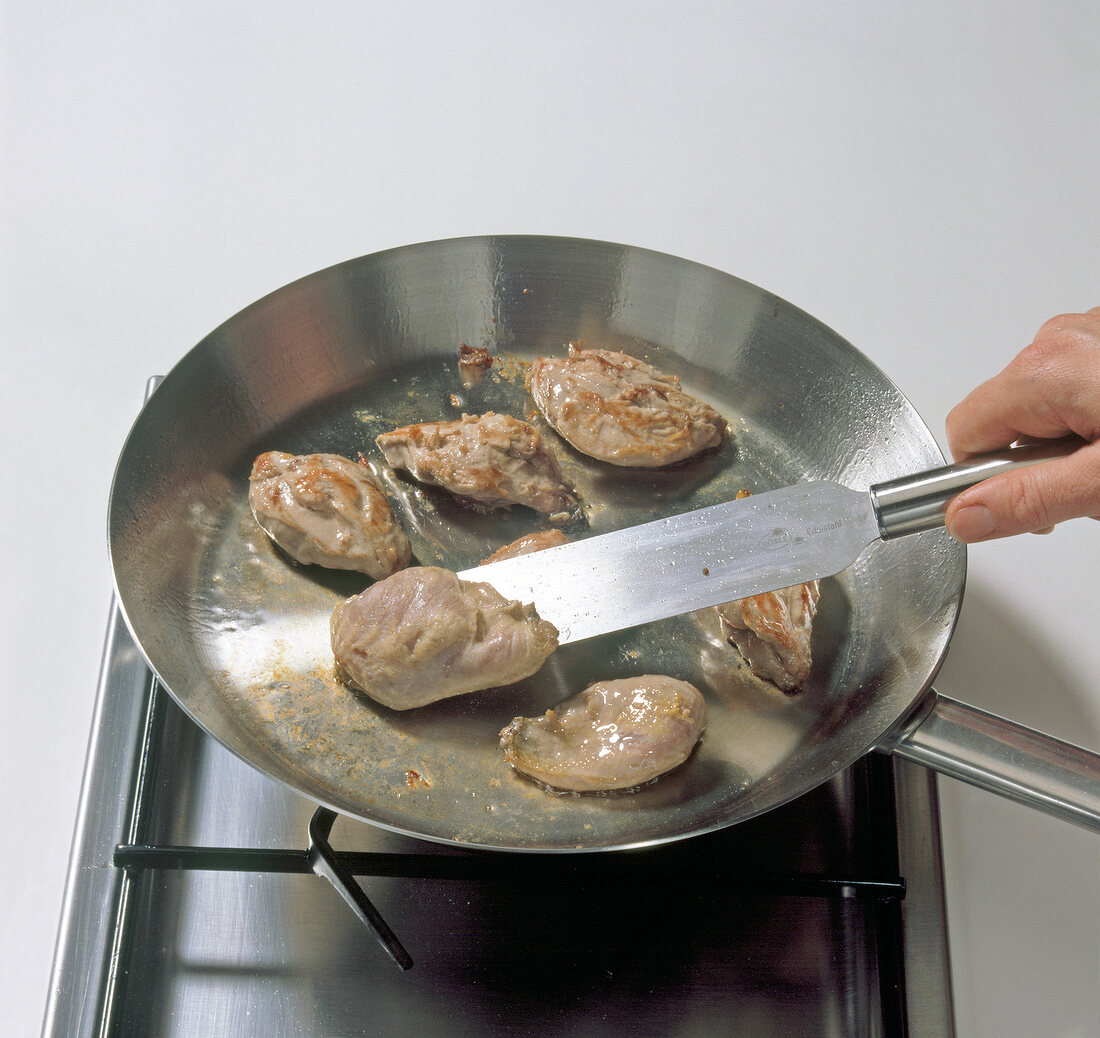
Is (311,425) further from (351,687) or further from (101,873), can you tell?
(101,873)

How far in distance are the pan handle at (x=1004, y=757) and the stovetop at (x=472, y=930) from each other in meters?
0.17

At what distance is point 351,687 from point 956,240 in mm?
1741

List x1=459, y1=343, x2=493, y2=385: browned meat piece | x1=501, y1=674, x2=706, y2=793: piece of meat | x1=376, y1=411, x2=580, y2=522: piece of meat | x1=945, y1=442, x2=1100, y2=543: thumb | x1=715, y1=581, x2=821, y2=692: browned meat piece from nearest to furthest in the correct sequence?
x1=945, y1=442, x2=1100, y2=543: thumb
x1=501, y1=674, x2=706, y2=793: piece of meat
x1=715, y1=581, x2=821, y2=692: browned meat piece
x1=376, y1=411, x2=580, y2=522: piece of meat
x1=459, y1=343, x2=493, y2=385: browned meat piece

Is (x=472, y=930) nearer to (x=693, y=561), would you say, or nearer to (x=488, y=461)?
(x=693, y=561)

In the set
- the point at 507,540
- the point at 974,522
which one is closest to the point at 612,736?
the point at 507,540

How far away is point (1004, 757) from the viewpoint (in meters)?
1.06

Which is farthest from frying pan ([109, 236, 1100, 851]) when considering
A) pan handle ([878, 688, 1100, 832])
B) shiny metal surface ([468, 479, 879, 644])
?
shiny metal surface ([468, 479, 879, 644])

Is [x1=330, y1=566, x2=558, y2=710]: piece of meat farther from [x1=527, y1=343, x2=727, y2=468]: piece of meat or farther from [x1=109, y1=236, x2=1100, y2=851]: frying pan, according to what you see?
[x1=527, y1=343, x2=727, y2=468]: piece of meat

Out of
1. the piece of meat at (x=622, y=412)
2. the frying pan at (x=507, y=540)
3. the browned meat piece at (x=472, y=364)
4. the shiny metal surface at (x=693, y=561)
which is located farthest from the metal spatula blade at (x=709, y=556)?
the browned meat piece at (x=472, y=364)

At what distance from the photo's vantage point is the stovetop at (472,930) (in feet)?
3.67

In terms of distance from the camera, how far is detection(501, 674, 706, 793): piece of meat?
1.15 m

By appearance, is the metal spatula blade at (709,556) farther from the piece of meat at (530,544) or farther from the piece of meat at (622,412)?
the piece of meat at (622,412)

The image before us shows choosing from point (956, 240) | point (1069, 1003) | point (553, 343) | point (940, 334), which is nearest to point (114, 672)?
point (553, 343)

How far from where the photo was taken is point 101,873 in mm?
1149
